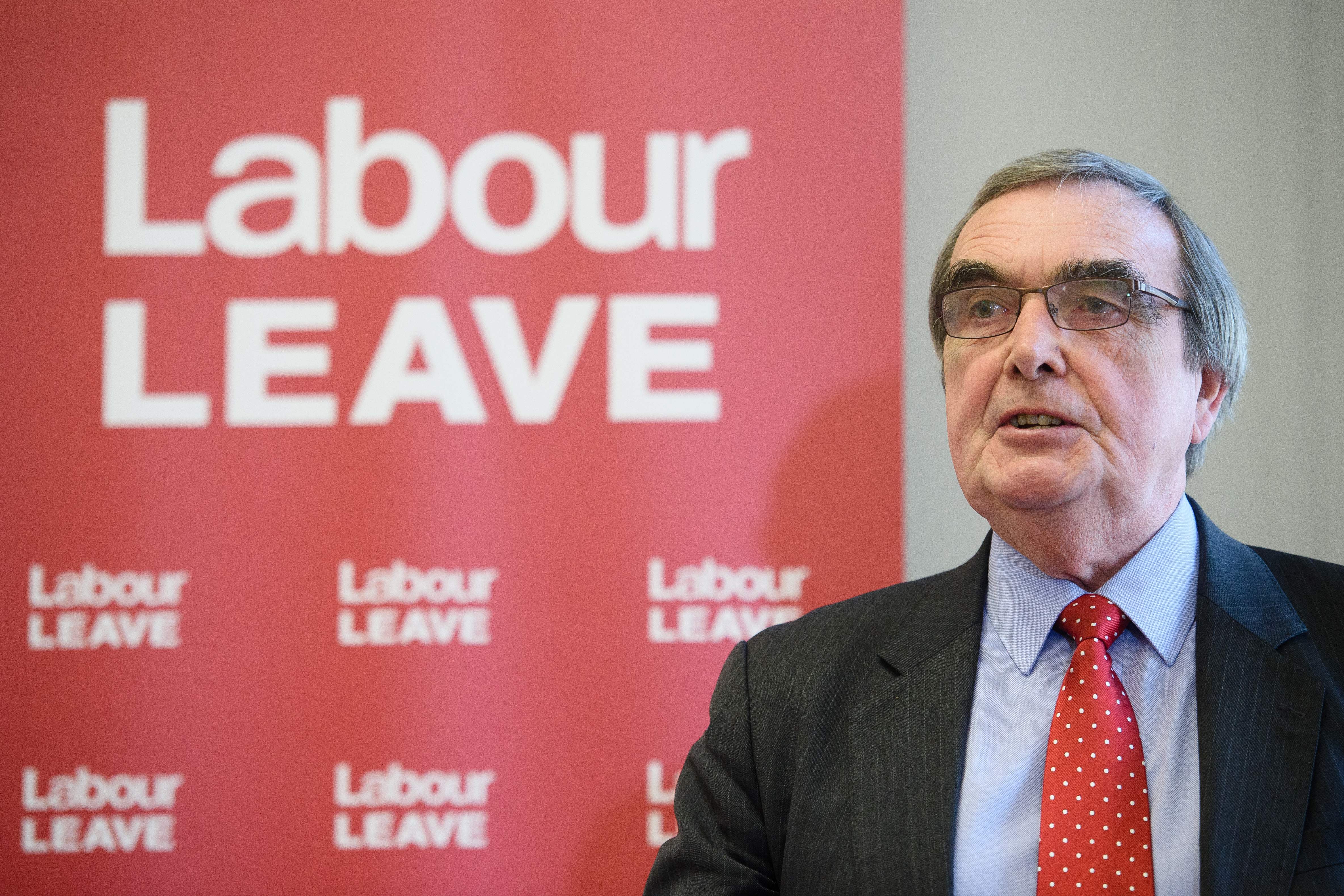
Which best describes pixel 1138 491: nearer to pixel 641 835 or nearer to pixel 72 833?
pixel 641 835

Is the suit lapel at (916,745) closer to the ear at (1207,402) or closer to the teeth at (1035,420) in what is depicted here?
the teeth at (1035,420)

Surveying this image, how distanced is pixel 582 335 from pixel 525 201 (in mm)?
326

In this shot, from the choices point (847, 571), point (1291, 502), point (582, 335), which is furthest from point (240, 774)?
point (1291, 502)

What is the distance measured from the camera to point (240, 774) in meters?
2.08

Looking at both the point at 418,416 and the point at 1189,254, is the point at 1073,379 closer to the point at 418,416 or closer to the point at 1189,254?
the point at 1189,254

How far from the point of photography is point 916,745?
128 cm

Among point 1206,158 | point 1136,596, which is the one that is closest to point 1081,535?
point 1136,596

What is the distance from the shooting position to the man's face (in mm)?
1281

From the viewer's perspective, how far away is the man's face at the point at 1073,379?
1281 mm

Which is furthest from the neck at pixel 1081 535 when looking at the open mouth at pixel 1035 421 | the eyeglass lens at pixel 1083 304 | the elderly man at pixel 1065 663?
the eyeglass lens at pixel 1083 304

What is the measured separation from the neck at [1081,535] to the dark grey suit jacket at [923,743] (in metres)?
0.10

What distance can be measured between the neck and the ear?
0.15m

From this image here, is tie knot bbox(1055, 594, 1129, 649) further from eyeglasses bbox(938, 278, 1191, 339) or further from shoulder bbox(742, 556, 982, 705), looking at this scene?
eyeglasses bbox(938, 278, 1191, 339)

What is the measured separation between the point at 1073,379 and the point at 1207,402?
31 cm
